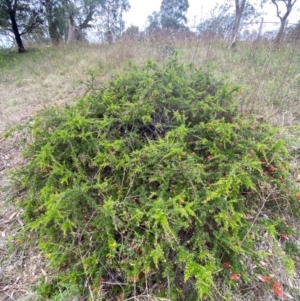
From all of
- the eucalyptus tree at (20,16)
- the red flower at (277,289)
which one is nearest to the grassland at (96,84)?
the red flower at (277,289)

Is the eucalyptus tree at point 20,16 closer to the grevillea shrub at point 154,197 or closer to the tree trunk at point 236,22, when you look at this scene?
the tree trunk at point 236,22

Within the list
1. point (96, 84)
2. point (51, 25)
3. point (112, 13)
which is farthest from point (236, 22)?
point (51, 25)

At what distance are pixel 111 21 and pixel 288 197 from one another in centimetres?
1025

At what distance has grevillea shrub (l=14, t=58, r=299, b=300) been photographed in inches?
46.7

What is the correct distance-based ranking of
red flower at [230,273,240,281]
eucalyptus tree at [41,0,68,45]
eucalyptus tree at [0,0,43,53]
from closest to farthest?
red flower at [230,273,240,281], eucalyptus tree at [0,0,43,53], eucalyptus tree at [41,0,68,45]

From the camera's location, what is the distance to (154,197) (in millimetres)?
1450

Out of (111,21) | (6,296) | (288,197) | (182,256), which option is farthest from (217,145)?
(111,21)

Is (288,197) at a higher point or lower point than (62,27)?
lower

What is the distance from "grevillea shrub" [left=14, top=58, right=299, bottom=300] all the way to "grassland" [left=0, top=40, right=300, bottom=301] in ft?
0.80

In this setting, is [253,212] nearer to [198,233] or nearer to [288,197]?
[288,197]

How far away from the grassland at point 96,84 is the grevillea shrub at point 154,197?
24cm

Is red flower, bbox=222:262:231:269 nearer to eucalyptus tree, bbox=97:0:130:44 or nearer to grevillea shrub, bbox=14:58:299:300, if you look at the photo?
grevillea shrub, bbox=14:58:299:300

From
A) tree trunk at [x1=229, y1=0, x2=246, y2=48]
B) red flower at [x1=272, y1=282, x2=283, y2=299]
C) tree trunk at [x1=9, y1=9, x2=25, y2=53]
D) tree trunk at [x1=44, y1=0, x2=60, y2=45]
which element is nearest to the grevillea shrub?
red flower at [x1=272, y1=282, x2=283, y2=299]

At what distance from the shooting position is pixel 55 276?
1271 mm
